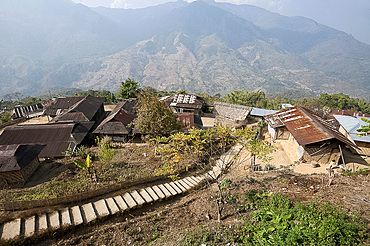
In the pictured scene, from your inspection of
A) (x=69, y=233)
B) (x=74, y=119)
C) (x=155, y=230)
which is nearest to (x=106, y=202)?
(x=69, y=233)

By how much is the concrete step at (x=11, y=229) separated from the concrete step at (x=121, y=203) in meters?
4.29

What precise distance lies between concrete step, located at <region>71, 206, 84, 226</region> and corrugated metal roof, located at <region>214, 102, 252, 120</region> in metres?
25.8

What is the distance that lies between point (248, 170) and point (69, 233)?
12.5 metres

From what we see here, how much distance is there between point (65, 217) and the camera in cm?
916

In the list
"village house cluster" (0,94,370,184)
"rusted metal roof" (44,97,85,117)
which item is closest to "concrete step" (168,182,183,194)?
"village house cluster" (0,94,370,184)

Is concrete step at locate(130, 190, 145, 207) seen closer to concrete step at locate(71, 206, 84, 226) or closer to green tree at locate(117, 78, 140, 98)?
concrete step at locate(71, 206, 84, 226)

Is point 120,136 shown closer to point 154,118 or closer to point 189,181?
point 154,118

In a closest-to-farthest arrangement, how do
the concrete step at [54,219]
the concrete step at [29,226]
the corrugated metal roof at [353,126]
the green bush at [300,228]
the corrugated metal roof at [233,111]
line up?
the green bush at [300,228], the concrete step at [29,226], the concrete step at [54,219], the corrugated metal roof at [353,126], the corrugated metal roof at [233,111]

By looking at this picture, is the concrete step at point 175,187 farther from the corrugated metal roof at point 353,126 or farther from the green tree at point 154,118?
the corrugated metal roof at point 353,126

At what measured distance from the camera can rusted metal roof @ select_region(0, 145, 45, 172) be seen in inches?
437

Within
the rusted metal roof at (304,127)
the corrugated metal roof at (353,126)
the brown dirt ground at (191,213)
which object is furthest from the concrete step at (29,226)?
the corrugated metal roof at (353,126)

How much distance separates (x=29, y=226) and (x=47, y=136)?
12.7 m

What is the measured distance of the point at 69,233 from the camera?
8.59m

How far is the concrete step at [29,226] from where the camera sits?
8202 mm
